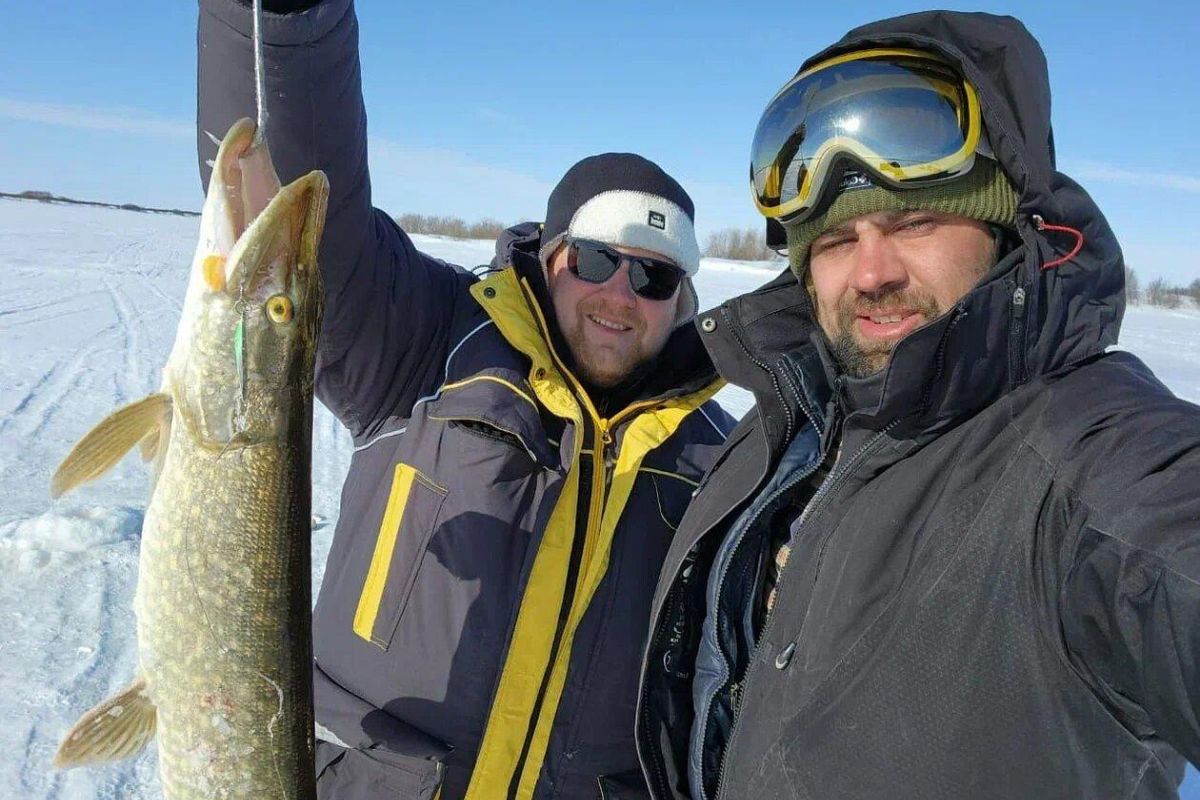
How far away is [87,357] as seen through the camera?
8047mm

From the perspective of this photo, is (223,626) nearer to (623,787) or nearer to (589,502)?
(589,502)

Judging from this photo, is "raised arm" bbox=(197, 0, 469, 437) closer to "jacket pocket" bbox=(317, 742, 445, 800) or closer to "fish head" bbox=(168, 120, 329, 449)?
"fish head" bbox=(168, 120, 329, 449)

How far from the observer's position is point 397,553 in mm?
2172

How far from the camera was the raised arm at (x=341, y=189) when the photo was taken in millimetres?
1790

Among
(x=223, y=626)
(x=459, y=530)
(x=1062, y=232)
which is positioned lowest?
(x=223, y=626)

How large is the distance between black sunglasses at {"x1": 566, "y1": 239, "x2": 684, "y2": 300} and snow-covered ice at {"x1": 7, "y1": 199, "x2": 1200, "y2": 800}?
222 cm

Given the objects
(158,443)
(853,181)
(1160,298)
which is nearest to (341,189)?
(158,443)

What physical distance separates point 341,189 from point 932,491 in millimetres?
1597

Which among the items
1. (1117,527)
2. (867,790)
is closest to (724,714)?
(867,790)

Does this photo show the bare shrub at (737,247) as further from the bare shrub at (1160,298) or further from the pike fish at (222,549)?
the pike fish at (222,549)

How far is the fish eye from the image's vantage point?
176 cm

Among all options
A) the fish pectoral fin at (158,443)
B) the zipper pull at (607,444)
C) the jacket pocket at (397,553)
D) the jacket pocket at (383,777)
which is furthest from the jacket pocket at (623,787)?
the fish pectoral fin at (158,443)

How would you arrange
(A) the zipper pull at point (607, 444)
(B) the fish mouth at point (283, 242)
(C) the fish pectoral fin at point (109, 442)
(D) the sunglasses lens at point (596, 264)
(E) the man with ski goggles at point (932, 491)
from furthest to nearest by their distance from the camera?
(D) the sunglasses lens at point (596, 264)
(A) the zipper pull at point (607, 444)
(C) the fish pectoral fin at point (109, 442)
(B) the fish mouth at point (283, 242)
(E) the man with ski goggles at point (932, 491)

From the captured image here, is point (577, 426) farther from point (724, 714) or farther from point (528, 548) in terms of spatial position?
point (724, 714)
